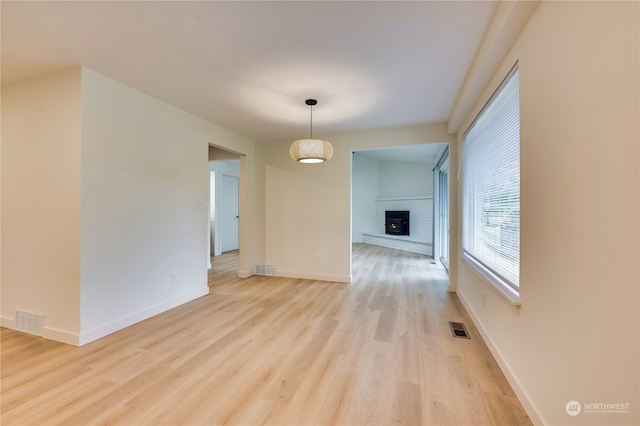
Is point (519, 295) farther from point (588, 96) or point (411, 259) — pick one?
point (411, 259)

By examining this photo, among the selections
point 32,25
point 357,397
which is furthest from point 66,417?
point 32,25

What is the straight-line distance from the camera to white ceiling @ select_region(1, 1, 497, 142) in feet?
5.33

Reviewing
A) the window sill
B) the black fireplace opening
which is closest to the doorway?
the black fireplace opening

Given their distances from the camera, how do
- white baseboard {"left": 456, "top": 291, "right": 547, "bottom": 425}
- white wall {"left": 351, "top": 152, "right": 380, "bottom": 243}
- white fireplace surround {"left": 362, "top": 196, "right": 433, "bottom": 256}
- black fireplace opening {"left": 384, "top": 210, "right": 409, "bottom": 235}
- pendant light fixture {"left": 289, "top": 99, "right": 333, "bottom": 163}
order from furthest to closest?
white wall {"left": 351, "top": 152, "right": 380, "bottom": 243}, black fireplace opening {"left": 384, "top": 210, "right": 409, "bottom": 235}, white fireplace surround {"left": 362, "top": 196, "right": 433, "bottom": 256}, pendant light fixture {"left": 289, "top": 99, "right": 333, "bottom": 163}, white baseboard {"left": 456, "top": 291, "right": 547, "bottom": 425}

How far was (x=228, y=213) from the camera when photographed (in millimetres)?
7227

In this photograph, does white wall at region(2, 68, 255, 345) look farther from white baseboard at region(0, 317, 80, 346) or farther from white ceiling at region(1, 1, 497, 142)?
white ceiling at region(1, 1, 497, 142)

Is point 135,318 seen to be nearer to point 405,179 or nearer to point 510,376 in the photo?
point 510,376

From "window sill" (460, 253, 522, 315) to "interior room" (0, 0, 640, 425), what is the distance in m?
0.02

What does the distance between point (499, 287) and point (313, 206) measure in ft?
9.84

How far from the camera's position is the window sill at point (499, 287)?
1651mm

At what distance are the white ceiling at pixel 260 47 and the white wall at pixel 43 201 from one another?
26cm

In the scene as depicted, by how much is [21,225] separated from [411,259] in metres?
6.39

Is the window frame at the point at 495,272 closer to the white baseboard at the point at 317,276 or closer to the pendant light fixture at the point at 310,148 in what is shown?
the pendant light fixture at the point at 310,148

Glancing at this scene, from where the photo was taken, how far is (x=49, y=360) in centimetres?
199
